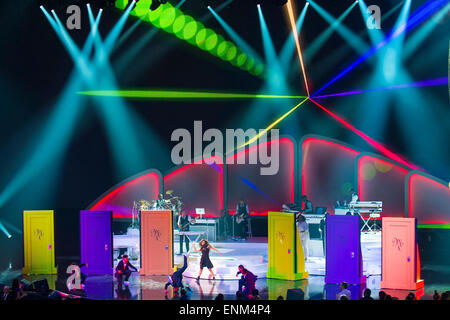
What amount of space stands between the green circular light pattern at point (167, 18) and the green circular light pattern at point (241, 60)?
2.23 m

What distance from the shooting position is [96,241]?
13.5m

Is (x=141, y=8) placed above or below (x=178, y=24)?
above

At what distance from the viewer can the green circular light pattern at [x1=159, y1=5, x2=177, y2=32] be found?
1763 cm

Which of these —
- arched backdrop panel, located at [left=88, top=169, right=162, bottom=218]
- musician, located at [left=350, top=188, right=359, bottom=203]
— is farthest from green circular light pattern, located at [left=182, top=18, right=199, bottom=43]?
musician, located at [left=350, top=188, right=359, bottom=203]

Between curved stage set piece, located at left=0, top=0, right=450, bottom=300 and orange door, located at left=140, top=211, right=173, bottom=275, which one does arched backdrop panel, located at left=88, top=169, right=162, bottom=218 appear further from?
orange door, located at left=140, top=211, right=173, bottom=275

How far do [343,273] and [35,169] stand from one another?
9671mm

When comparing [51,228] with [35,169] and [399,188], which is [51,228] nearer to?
[35,169]

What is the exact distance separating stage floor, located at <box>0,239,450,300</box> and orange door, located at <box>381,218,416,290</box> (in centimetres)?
30

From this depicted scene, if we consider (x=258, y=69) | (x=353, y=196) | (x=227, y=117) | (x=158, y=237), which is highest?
(x=258, y=69)

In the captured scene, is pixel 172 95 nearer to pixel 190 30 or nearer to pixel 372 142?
pixel 190 30

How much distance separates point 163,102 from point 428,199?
8.19m

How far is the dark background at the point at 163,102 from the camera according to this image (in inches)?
654

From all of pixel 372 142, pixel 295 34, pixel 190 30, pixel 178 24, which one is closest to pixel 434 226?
pixel 372 142
